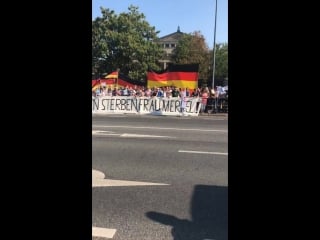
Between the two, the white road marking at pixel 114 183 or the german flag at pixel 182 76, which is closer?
the white road marking at pixel 114 183

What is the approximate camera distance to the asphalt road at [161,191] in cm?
390

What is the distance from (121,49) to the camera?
→ 181 feet

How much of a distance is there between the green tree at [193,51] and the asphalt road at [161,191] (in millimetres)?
51029

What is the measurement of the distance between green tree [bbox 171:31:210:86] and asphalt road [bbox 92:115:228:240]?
51029 mm

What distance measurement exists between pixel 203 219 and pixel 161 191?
116 cm

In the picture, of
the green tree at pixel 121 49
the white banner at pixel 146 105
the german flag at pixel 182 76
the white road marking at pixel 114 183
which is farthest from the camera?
the green tree at pixel 121 49

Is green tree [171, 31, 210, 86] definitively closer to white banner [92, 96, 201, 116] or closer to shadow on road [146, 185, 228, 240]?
white banner [92, 96, 201, 116]

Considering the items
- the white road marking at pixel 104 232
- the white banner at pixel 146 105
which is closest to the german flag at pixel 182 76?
the white banner at pixel 146 105

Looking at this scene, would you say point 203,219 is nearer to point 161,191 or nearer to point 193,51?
point 161,191

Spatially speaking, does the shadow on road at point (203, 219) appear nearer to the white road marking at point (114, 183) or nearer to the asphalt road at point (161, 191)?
the asphalt road at point (161, 191)

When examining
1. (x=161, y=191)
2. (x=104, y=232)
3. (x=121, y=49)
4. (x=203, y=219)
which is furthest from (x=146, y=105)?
(x=121, y=49)
